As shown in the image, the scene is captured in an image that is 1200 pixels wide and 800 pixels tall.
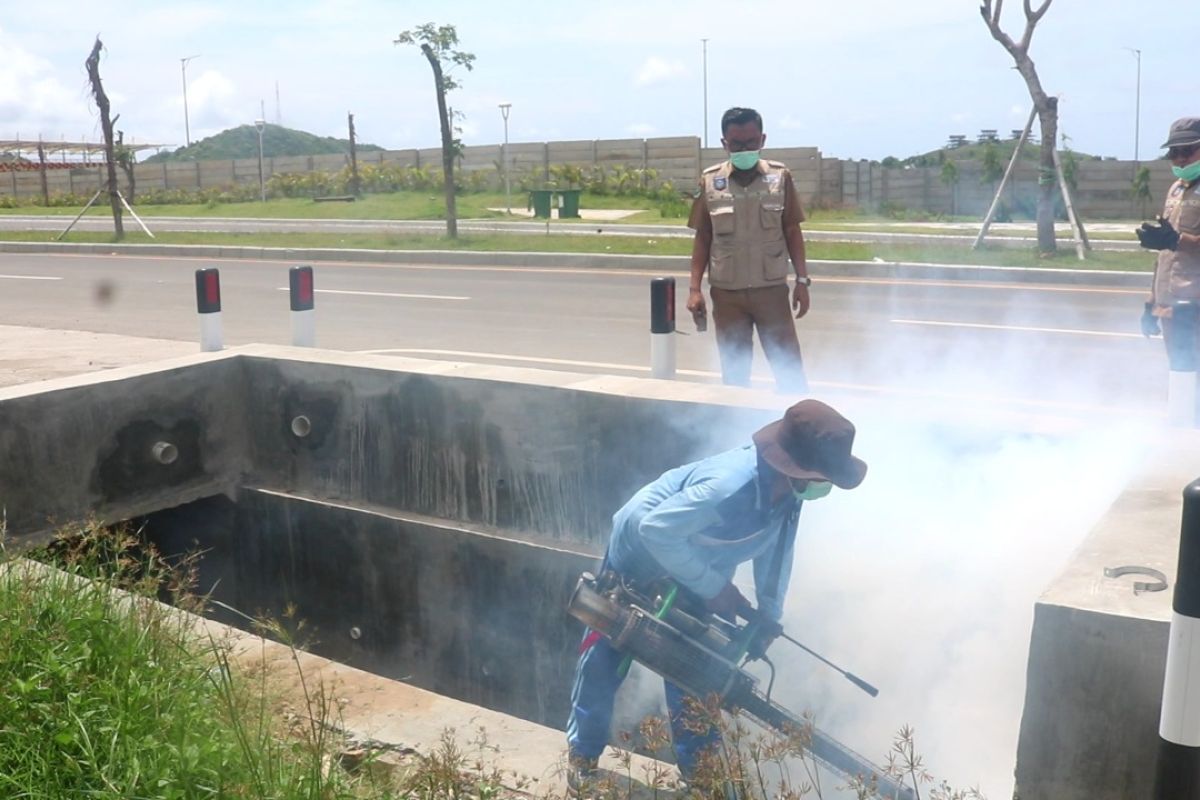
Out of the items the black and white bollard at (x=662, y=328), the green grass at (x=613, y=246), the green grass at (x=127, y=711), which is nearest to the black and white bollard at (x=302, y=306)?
the black and white bollard at (x=662, y=328)

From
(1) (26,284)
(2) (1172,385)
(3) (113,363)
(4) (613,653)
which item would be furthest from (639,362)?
(1) (26,284)

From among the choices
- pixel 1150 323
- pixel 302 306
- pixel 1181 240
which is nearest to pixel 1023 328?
pixel 1150 323

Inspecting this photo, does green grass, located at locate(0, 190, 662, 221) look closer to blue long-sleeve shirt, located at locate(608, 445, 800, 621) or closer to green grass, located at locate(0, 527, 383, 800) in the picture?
blue long-sleeve shirt, located at locate(608, 445, 800, 621)

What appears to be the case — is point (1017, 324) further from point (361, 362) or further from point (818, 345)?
point (361, 362)

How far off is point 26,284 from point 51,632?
14239mm

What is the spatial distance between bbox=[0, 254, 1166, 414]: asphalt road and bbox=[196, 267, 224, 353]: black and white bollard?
274 cm

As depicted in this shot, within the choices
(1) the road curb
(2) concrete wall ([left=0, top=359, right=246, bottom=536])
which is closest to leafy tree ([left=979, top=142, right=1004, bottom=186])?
(1) the road curb

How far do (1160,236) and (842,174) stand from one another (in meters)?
30.1

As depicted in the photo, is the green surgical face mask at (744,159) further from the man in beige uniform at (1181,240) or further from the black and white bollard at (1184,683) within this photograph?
the black and white bollard at (1184,683)

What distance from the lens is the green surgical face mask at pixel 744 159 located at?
562 cm

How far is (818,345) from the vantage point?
9828 millimetres

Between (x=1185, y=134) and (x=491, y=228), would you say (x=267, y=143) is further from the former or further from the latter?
(x=1185, y=134)

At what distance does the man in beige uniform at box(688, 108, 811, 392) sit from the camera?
5762 millimetres

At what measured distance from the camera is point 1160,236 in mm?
5406
